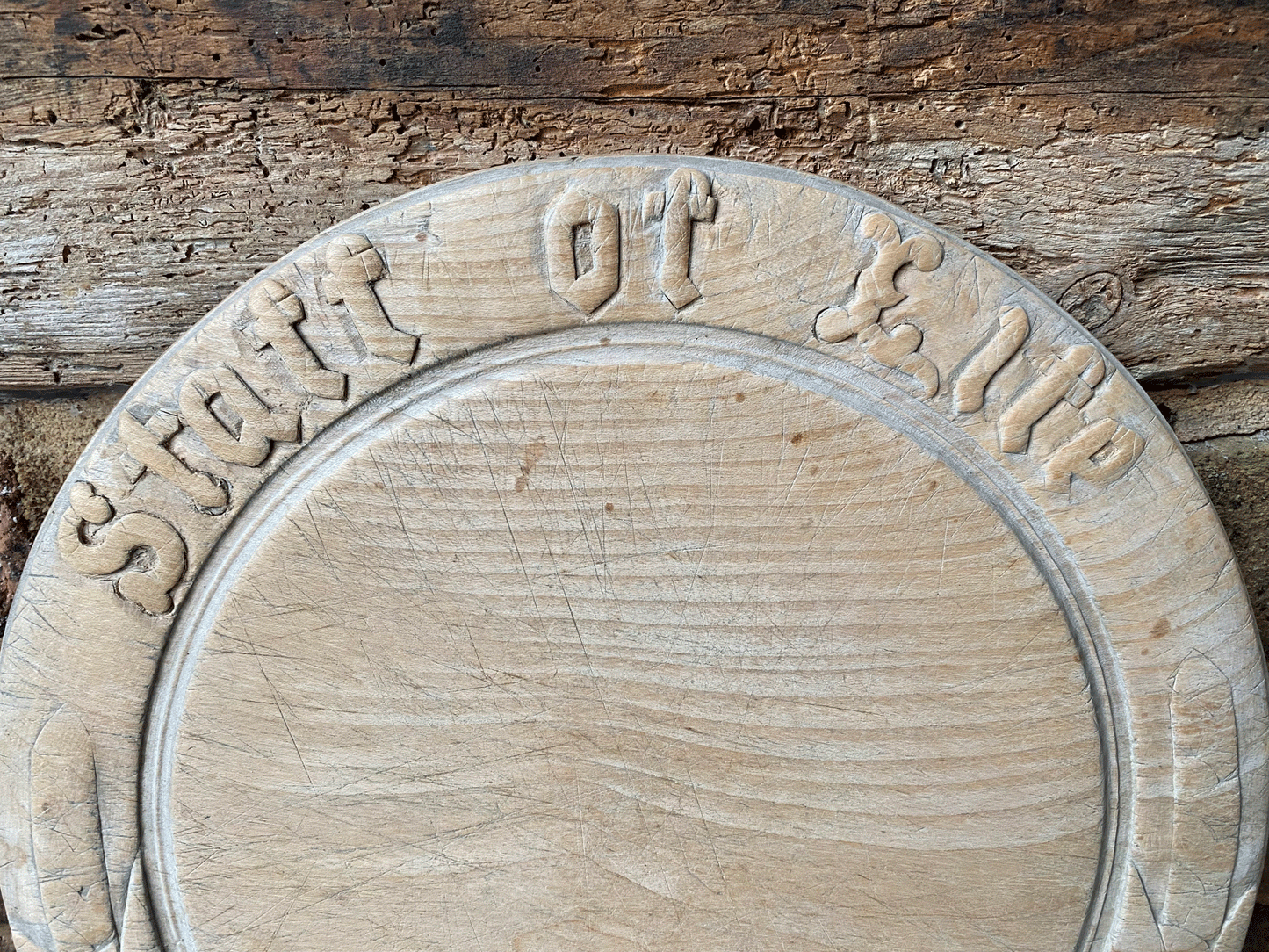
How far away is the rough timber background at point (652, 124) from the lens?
2.26 ft

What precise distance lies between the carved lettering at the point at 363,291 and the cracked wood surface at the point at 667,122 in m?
0.13

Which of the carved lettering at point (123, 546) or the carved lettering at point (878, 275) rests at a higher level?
the carved lettering at point (878, 275)

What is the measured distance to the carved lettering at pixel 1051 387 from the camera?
623 millimetres

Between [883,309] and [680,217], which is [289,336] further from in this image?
[883,309]

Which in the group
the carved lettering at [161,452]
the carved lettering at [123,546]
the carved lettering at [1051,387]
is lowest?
the carved lettering at [123,546]

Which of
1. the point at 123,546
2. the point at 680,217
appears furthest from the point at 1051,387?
the point at 123,546

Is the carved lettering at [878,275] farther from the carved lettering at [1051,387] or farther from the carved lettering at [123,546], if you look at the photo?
the carved lettering at [123,546]

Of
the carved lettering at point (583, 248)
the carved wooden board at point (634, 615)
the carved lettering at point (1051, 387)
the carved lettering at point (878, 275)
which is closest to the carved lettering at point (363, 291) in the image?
the carved wooden board at point (634, 615)

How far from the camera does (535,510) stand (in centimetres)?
64

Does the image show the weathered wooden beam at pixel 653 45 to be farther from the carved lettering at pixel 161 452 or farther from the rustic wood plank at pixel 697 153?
the carved lettering at pixel 161 452

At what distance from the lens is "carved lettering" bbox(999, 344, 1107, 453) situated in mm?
623

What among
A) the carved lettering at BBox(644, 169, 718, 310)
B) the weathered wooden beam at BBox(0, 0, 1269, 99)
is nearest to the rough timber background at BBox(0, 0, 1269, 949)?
the weathered wooden beam at BBox(0, 0, 1269, 99)

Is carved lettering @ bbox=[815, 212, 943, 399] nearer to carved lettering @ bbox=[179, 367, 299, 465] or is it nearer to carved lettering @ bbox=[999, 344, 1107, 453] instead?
carved lettering @ bbox=[999, 344, 1107, 453]

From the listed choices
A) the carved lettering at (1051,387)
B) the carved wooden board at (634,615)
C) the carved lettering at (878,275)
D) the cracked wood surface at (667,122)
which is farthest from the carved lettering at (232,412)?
the carved lettering at (1051,387)
